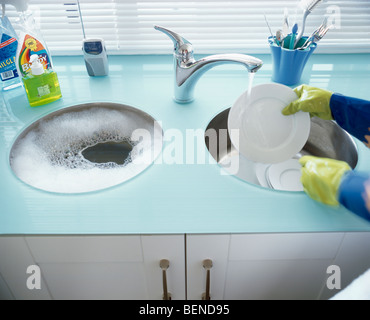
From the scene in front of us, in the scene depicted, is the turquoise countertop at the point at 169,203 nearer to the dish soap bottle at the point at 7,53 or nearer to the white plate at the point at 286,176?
the dish soap bottle at the point at 7,53

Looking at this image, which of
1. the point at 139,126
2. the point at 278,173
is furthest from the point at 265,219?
the point at 139,126

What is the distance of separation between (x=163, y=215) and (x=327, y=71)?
3.43 ft

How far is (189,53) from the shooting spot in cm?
109

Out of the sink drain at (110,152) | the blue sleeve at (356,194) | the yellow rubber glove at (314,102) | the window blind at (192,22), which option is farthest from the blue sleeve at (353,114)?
the sink drain at (110,152)

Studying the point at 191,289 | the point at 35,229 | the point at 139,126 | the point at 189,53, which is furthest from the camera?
the point at 139,126

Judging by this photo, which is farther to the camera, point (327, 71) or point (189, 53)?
point (327, 71)

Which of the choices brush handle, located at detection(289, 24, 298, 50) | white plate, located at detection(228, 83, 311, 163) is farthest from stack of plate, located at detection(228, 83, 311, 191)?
brush handle, located at detection(289, 24, 298, 50)

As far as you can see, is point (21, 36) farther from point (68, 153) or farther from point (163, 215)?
point (163, 215)

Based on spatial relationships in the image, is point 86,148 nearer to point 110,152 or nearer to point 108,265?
point 110,152

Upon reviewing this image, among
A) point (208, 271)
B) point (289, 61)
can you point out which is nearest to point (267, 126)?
point (289, 61)

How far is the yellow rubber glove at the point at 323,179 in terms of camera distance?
0.79 meters

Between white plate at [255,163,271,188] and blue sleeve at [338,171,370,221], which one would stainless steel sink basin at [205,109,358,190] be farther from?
blue sleeve at [338,171,370,221]
